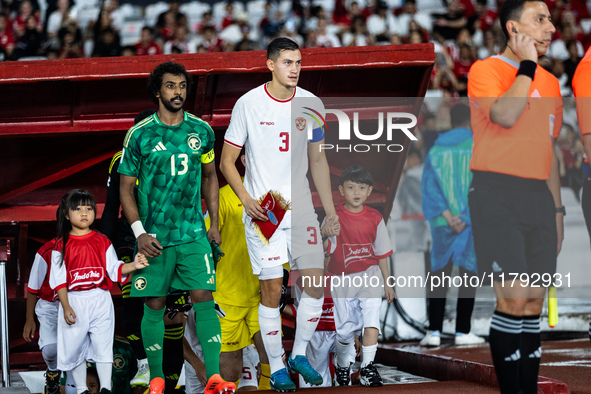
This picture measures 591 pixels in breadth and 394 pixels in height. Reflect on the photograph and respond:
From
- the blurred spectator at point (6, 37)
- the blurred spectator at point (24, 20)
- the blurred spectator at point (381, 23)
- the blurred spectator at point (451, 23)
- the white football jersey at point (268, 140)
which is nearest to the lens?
the white football jersey at point (268, 140)

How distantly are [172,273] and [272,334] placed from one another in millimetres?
813

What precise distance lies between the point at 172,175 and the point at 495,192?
198 centimetres

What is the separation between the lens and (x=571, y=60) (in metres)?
12.6

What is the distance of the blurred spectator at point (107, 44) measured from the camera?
39.3 feet

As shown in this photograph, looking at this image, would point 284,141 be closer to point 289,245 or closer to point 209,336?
point 289,245

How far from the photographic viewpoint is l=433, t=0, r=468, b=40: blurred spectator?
13.8 m

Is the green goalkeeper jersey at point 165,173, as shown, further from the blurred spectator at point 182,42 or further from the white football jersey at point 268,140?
the blurred spectator at point 182,42

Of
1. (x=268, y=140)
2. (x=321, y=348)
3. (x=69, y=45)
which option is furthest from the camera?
(x=69, y=45)

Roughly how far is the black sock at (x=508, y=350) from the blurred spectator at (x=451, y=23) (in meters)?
10.7

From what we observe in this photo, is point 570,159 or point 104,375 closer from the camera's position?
point 104,375

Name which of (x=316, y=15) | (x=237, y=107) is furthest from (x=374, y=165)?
(x=316, y=15)

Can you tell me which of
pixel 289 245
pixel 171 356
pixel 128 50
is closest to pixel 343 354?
pixel 289 245

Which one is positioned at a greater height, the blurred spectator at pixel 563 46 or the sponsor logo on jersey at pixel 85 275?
the blurred spectator at pixel 563 46

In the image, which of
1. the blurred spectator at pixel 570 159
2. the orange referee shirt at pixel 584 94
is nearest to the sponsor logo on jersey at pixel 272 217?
the orange referee shirt at pixel 584 94
